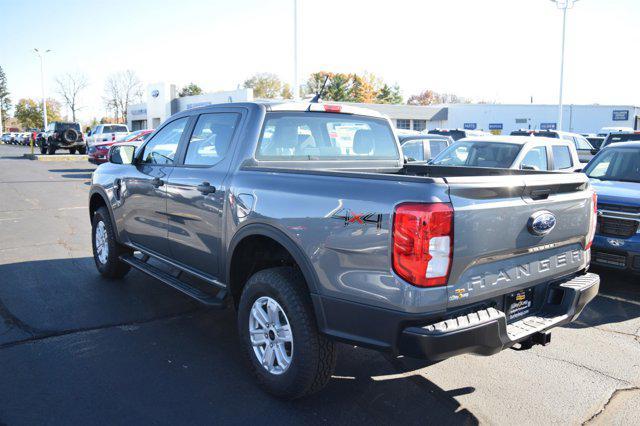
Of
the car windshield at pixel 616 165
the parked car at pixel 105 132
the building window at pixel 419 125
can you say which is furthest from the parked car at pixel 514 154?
the building window at pixel 419 125

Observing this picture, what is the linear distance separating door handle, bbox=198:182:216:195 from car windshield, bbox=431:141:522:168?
5427 millimetres

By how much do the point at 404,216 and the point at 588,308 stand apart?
3.87 meters

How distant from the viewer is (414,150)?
41.9 ft

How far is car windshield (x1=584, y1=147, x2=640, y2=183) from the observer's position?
7.11 meters

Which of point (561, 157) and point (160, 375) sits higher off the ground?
point (561, 157)

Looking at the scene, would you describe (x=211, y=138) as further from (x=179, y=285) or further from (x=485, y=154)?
(x=485, y=154)

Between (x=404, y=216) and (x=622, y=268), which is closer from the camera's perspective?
(x=404, y=216)

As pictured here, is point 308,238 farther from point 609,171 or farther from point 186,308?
point 609,171

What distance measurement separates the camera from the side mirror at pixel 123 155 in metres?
5.70

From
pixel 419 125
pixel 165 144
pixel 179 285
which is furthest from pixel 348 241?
pixel 419 125

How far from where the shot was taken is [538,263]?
3.29 metres

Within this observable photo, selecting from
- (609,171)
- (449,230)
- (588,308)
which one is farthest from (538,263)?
(609,171)

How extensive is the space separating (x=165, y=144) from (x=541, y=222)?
139 inches

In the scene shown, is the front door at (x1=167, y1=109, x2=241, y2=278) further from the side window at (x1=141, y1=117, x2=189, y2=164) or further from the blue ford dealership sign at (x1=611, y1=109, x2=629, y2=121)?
the blue ford dealership sign at (x1=611, y1=109, x2=629, y2=121)
